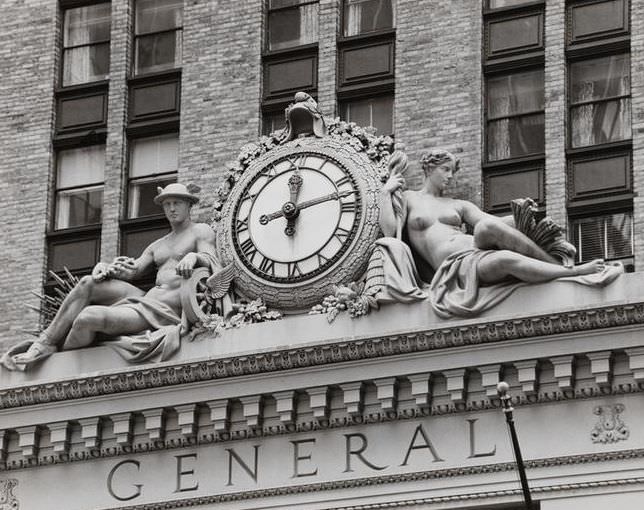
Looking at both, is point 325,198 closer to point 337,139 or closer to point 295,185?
point 295,185

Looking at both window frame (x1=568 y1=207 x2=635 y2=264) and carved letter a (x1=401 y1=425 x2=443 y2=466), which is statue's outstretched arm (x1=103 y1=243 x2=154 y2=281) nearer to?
carved letter a (x1=401 y1=425 x2=443 y2=466)

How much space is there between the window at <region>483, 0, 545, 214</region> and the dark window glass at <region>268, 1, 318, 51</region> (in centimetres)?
297

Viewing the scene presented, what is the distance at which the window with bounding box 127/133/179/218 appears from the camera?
4097cm

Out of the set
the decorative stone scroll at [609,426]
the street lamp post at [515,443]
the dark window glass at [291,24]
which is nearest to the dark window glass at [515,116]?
the dark window glass at [291,24]

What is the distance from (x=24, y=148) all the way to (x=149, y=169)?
7.40ft

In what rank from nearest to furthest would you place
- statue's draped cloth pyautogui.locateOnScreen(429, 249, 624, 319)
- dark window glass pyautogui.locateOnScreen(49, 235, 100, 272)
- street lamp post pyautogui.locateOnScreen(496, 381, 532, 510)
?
street lamp post pyautogui.locateOnScreen(496, 381, 532, 510)
statue's draped cloth pyautogui.locateOnScreen(429, 249, 624, 319)
dark window glass pyautogui.locateOnScreen(49, 235, 100, 272)

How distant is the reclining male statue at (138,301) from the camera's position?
126 feet

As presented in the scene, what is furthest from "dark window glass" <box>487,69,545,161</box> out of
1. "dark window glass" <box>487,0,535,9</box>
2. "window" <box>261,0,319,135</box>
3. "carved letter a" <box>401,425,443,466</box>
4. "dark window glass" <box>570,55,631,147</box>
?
"carved letter a" <box>401,425,443,466</box>

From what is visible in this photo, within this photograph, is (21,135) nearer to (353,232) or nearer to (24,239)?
(24,239)

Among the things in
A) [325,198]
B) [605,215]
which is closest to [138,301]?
[325,198]

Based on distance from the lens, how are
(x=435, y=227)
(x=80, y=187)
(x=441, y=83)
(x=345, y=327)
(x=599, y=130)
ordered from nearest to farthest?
(x=345, y=327) → (x=435, y=227) → (x=599, y=130) → (x=441, y=83) → (x=80, y=187)

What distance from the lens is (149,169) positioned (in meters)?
41.2

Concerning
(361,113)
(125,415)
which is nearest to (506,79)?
(361,113)

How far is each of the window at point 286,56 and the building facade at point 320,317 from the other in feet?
0.12
